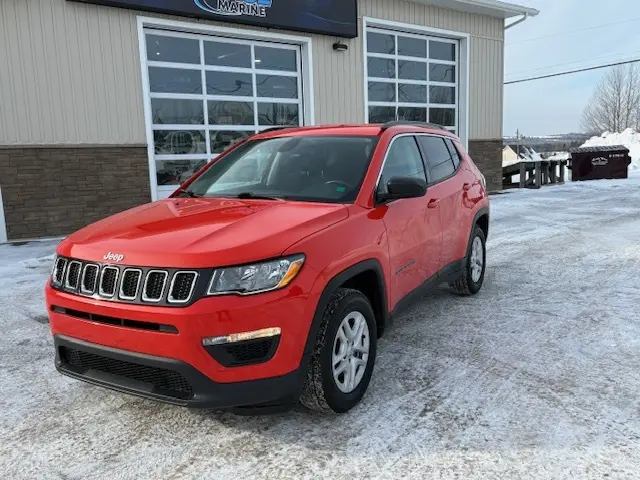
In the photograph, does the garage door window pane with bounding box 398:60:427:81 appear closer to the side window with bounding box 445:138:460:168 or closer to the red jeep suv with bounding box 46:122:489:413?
the side window with bounding box 445:138:460:168

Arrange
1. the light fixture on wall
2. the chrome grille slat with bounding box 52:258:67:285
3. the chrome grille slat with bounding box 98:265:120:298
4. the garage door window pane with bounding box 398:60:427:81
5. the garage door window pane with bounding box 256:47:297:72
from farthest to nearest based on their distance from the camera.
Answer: the garage door window pane with bounding box 398:60:427:81, the light fixture on wall, the garage door window pane with bounding box 256:47:297:72, the chrome grille slat with bounding box 52:258:67:285, the chrome grille slat with bounding box 98:265:120:298

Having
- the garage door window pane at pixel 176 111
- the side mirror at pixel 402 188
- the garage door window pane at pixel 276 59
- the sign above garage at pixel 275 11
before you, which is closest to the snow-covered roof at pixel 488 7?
the sign above garage at pixel 275 11

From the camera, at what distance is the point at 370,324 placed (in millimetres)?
3326

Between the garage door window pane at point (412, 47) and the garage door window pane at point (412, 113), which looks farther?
the garage door window pane at point (412, 113)

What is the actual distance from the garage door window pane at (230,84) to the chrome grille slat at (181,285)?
30.8 feet

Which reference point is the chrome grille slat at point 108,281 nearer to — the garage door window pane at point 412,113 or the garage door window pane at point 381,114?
the garage door window pane at point 381,114

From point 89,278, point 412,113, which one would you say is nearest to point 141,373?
point 89,278

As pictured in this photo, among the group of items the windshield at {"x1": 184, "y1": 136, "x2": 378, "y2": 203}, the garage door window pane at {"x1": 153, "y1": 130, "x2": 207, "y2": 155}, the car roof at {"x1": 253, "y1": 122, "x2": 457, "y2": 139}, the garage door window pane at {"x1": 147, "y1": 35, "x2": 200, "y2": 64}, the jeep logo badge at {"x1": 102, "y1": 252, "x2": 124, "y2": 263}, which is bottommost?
the jeep logo badge at {"x1": 102, "y1": 252, "x2": 124, "y2": 263}

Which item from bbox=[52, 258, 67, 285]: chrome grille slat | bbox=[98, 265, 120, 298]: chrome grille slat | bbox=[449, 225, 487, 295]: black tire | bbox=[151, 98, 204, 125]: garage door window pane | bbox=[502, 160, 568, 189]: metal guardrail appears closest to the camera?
bbox=[98, 265, 120, 298]: chrome grille slat

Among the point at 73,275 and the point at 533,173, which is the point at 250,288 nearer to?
the point at 73,275

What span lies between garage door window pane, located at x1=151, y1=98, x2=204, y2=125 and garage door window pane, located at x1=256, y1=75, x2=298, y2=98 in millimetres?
1562

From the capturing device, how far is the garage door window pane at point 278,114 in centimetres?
1211

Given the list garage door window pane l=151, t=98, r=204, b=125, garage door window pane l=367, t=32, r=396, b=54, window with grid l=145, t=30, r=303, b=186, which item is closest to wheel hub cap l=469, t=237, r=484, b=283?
window with grid l=145, t=30, r=303, b=186

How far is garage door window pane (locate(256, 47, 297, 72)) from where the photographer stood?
11.9 meters
